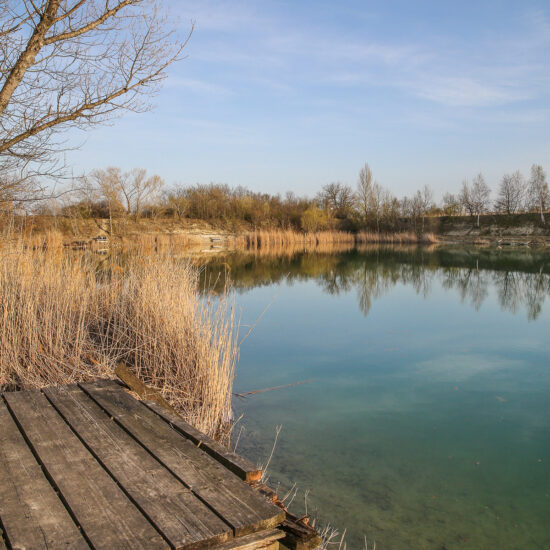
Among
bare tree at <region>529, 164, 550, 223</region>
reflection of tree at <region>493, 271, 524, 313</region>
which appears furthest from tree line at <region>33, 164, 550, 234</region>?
reflection of tree at <region>493, 271, 524, 313</region>

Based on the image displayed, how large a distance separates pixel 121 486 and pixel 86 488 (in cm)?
13

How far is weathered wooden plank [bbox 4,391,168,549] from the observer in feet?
5.25

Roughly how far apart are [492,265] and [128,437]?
19760mm

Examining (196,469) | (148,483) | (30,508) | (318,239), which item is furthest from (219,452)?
(318,239)

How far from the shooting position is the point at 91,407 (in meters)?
2.81

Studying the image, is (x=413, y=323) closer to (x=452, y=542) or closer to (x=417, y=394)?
(x=417, y=394)

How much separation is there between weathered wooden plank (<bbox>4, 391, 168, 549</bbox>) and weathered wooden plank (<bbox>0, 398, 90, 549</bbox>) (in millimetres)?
35

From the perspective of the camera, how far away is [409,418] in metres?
4.69

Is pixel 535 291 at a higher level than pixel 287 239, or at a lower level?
lower

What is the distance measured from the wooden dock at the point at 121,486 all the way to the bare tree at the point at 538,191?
152ft

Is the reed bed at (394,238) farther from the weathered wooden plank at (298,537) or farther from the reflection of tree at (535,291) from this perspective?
the weathered wooden plank at (298,537)

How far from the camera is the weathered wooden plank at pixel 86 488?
160 cm

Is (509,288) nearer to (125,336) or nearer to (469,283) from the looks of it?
(469,283)

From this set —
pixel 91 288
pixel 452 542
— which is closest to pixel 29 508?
pixel 452 542
